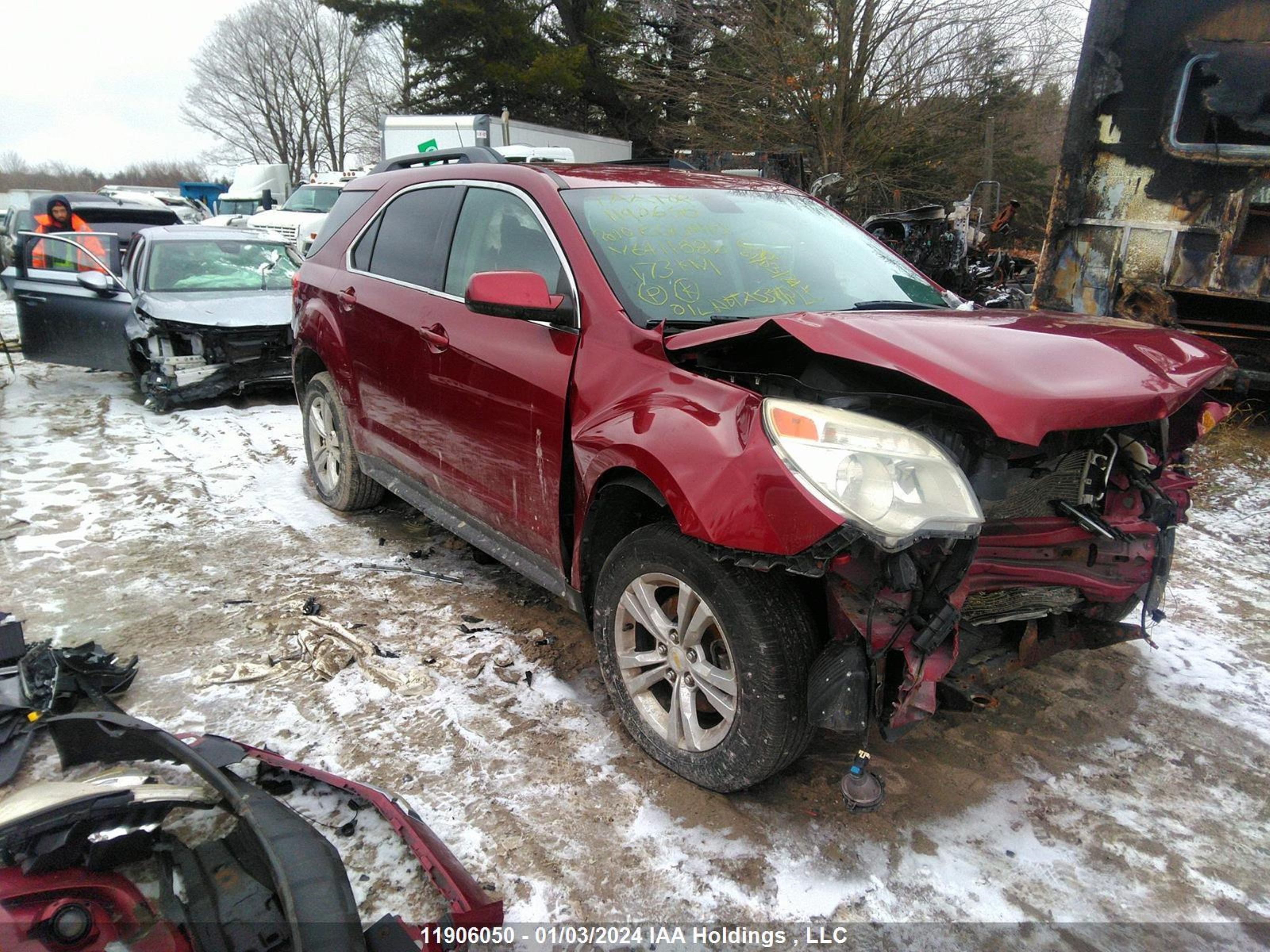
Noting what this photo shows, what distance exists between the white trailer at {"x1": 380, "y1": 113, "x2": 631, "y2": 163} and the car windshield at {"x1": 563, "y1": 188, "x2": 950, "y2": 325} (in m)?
11.8

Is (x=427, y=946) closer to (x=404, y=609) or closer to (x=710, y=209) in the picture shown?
(x=404, y=609)

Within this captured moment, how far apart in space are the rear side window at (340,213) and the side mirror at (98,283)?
4163 mm

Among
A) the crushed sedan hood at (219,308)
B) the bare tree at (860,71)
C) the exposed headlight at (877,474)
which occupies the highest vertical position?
the bare tree at (860,71)

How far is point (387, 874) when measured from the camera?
7.11 ft

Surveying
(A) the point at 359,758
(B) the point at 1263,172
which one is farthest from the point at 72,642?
(B) the point at 1263,172

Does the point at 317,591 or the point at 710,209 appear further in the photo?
the point at 317,591

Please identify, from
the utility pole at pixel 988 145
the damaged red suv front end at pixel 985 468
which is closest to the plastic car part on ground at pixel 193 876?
the damaged red suv front end at pixel 985 468

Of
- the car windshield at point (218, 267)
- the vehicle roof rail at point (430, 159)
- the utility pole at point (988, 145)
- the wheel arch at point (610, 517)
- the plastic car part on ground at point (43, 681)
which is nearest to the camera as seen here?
the wheel arch at point (610, 517)

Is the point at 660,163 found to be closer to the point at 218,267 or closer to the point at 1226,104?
the point at 1226,104

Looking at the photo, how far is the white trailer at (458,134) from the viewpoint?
1466 cm

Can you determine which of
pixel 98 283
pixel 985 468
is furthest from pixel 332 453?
pixel 98 283

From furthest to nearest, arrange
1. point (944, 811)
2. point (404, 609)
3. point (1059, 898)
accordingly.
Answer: point (404, 609) < point (944, 811) < point (1059, 898)

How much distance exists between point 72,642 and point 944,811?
348 cm

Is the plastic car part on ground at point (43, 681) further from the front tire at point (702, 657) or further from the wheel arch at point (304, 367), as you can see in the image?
the wheel arch at point (304, 367)
